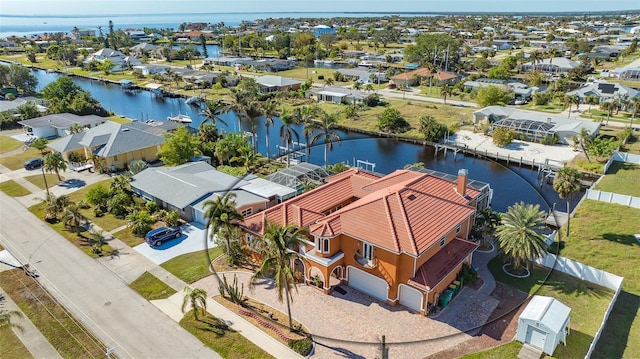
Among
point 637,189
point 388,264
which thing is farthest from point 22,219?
point 637,189

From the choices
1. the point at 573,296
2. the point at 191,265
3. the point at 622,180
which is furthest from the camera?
the point at 622,180

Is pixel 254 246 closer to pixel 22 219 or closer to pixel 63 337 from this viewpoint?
pixel 63 337

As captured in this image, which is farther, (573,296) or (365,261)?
(573,296)

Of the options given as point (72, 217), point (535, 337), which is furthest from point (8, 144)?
point (535, 337)

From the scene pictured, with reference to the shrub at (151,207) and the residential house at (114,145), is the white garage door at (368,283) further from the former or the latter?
the residential house at (114,145)

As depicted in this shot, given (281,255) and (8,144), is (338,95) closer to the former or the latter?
(8,144)

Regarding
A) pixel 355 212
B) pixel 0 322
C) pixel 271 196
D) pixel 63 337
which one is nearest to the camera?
pixel 0 322

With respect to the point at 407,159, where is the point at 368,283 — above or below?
above
